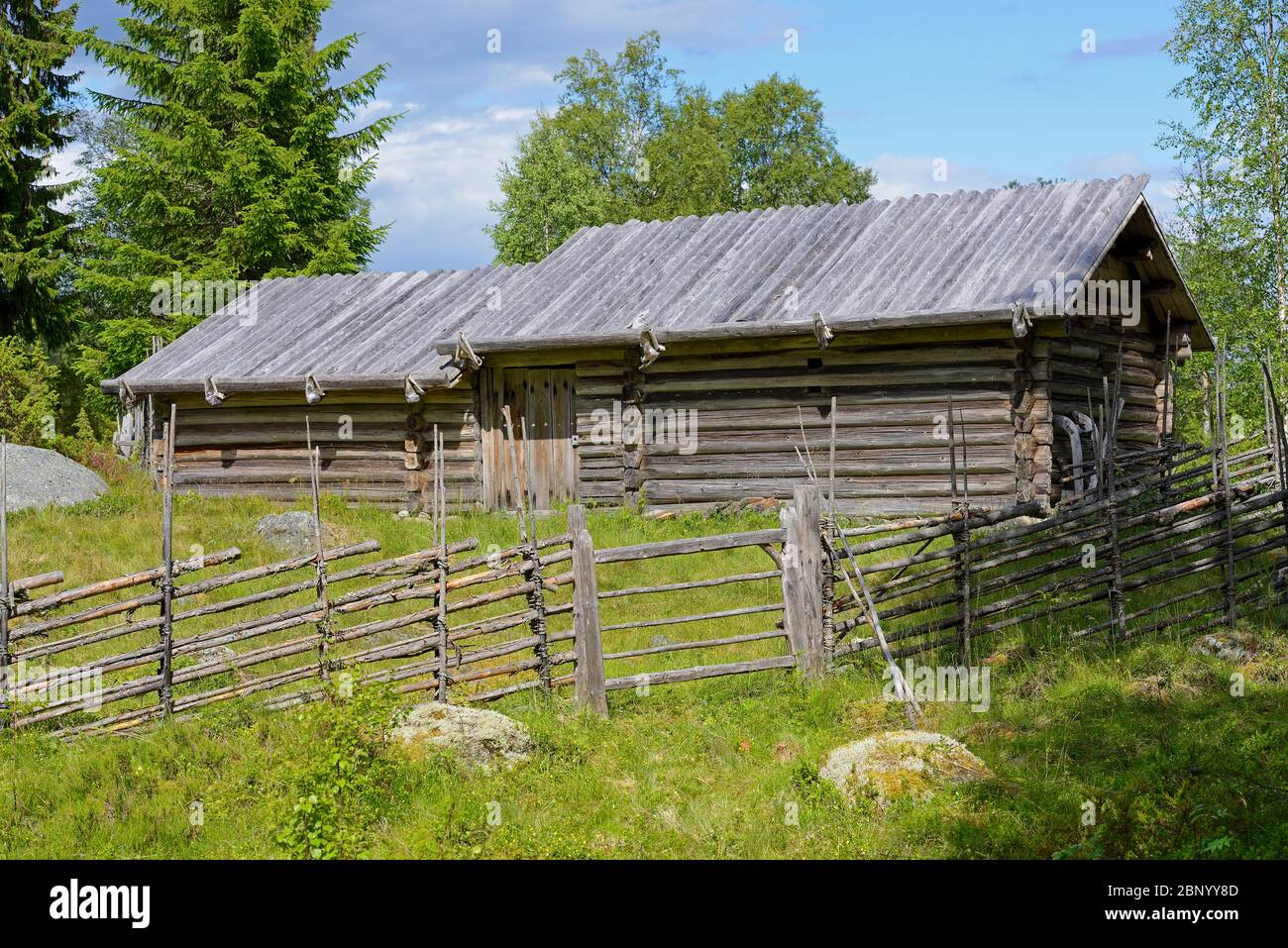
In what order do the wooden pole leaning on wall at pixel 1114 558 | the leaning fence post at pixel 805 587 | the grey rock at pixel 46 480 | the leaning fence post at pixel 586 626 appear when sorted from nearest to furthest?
the leaning fence post at pixel 586 626 < the leaning fence post at pixel 805 587 < the wooden pole leaning on wall at pixel 1114 558 < the grey rock at pixel 46 480

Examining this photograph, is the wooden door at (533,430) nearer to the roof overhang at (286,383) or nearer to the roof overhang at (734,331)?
the roof overhang at (286,383)

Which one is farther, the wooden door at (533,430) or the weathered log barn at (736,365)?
the wooden door at (533,430)

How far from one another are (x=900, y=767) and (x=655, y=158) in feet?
110

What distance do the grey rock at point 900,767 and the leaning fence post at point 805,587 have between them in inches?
64.7

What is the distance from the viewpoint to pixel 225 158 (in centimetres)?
2650

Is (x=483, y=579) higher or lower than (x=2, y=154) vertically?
lower

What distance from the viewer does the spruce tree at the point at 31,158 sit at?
26141 millimetres

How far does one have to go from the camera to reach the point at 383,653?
803 centimetres

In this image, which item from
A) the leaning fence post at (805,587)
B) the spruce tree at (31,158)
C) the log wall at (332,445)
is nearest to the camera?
the leaning fence post at (805,587)

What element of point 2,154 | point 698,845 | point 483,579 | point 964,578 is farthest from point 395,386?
point 2,154

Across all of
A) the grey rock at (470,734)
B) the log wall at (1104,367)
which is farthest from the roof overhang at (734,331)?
the grey rock at (470,734)

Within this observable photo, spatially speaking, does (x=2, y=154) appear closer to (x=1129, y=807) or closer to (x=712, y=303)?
(x=712, y=303)

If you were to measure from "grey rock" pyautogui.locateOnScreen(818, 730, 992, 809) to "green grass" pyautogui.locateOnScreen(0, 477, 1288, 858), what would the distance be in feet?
0.33

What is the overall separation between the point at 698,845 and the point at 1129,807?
2.08 m
